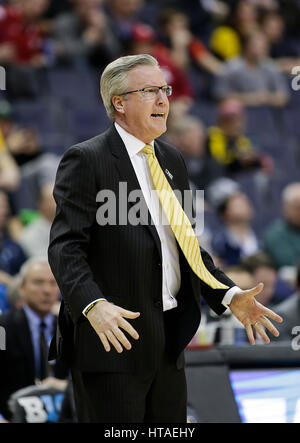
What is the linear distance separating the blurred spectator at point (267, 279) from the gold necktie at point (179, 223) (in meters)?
2.88

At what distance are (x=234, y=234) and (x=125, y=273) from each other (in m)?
4.33

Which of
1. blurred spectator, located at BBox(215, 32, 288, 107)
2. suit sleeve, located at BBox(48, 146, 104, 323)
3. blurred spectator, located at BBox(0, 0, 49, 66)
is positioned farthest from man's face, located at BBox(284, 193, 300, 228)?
suit sleeve, located at BBox(48, 146, 104, 323)

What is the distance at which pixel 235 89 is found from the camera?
8992 mm

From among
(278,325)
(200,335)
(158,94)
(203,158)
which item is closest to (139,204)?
(158,94)

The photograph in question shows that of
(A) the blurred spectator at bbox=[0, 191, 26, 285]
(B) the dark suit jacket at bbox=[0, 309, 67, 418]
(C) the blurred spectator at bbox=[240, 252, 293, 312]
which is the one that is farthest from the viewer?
(A) the blurred spectator at bbox=[0, 191, 26, 285]

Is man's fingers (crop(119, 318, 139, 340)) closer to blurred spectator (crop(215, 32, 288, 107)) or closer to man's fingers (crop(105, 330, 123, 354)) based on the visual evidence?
man's fingers (crop(105, 330, 123, 354))

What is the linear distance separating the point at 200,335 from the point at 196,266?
190cm

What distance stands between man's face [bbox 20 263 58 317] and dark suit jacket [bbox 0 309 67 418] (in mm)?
105

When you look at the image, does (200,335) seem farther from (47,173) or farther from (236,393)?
(47,173)

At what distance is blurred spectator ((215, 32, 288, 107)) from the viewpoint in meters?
8.95

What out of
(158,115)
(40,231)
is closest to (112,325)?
(158,115)

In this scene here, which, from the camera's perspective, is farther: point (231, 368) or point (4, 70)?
point (4, 70)

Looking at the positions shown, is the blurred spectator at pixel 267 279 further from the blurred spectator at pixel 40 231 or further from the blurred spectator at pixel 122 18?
the blurred spectator at pixel 122 18

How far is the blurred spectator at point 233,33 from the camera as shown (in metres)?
9.45
